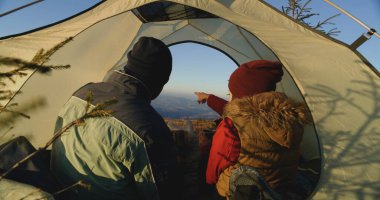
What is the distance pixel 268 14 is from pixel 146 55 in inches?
52.7

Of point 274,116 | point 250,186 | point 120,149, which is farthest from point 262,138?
point 120,149

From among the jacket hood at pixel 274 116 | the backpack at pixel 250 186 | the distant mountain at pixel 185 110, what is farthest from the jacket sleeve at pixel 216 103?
the backpack at pixel 250 186

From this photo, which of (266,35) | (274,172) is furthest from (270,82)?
(274,172)

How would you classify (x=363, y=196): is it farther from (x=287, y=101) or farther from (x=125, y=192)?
(x=125, y=192)

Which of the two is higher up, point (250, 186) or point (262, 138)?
point (262, 138)

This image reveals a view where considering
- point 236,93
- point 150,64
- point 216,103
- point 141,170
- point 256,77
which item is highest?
point 150,64

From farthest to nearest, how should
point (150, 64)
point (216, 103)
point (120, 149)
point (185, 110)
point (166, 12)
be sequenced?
point (185, 110)
point (166, 12)
point (216, 103)
point (150, 64)
point (120, 149)

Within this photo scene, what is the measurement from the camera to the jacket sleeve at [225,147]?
6.97 feet

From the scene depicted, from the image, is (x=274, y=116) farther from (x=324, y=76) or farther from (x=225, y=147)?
(x=324, y=76)

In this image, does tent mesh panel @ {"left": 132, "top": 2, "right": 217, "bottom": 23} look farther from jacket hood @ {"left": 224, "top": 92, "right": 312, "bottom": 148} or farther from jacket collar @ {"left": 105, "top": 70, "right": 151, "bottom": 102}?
jacket hood @ {"left": 224, "top": 92, "right": 312, "bottom": 148}

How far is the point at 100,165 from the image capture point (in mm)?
1989

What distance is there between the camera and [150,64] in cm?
226

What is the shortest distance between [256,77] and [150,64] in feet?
3.01

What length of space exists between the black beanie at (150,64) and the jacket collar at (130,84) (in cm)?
7
